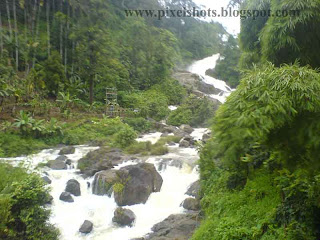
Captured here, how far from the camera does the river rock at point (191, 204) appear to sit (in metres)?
8.59

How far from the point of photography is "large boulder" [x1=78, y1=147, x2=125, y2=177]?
10.9m

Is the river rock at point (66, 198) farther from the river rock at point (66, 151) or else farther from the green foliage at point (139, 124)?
the green foliage at point (139, 124)

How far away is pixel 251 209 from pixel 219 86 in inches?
1067

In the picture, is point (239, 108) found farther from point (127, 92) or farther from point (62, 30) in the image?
point (62, 30)

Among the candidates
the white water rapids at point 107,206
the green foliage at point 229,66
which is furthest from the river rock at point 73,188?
the green foliage at point 229,66

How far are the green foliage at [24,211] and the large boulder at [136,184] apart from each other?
2.55 metres

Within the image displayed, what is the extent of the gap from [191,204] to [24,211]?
15.1ft

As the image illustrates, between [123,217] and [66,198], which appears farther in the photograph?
[66,198]

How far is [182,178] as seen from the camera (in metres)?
10.4

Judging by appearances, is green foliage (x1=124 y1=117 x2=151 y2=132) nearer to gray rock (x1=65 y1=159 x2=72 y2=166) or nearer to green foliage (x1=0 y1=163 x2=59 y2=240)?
gray rock (x1=65 y1=159 x2=72 y2=166)

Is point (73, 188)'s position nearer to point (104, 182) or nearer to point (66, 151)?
point (104, 182)

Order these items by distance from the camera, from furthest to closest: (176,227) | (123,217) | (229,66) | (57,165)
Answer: (229,66) → (57,165) → (123,217) → (176,227)

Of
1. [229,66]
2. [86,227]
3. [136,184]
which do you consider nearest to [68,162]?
[136,184]

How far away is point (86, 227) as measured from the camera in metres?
7.86
